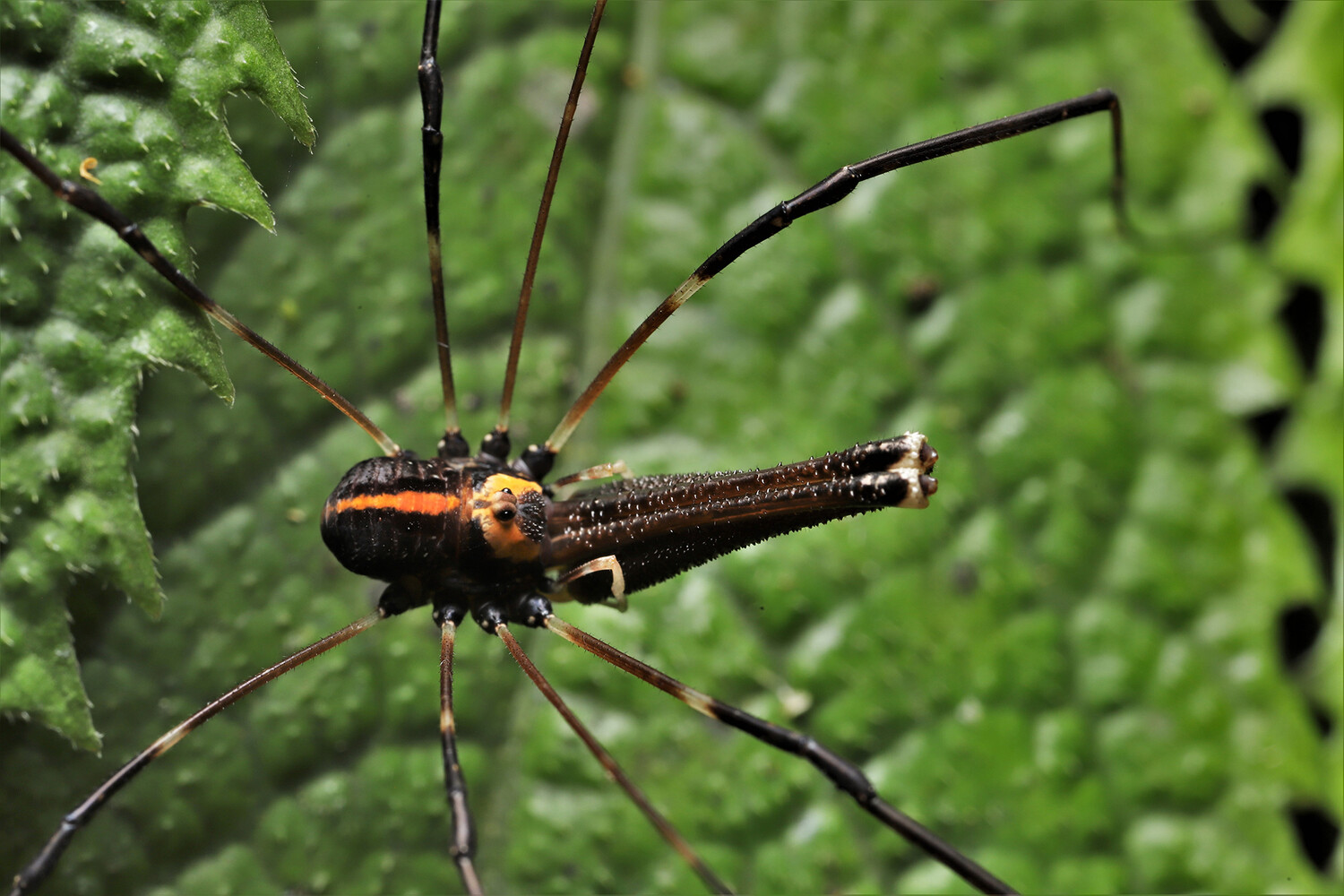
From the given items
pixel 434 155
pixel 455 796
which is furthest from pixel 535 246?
pixel 455 796

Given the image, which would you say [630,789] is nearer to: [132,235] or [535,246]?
[535,246]

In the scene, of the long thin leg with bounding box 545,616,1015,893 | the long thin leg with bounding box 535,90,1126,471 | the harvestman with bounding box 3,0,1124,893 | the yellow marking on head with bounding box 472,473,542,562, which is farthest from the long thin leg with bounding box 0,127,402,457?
the long thin leg with bounding box 545,616,1015,893

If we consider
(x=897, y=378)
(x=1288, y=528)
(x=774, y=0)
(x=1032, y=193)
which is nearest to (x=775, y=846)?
(x=897, y=378)

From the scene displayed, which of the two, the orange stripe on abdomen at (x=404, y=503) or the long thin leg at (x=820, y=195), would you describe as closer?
the orange stripe on abdomen at (x=404, y=503)

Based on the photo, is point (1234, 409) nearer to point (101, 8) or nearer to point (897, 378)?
point (897, 378)

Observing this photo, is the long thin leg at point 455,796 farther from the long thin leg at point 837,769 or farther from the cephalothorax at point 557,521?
the long thin leg at point 837,769

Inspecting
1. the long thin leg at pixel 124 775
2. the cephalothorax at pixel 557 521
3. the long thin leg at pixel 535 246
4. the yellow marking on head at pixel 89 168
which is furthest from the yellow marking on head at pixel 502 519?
the yellow marking on head at pixel 89 168

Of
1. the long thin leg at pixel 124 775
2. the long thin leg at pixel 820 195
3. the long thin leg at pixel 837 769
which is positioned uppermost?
the long thin leg at pixel 820 195
